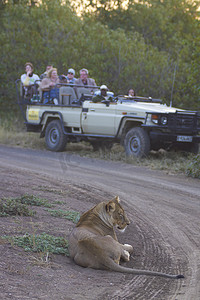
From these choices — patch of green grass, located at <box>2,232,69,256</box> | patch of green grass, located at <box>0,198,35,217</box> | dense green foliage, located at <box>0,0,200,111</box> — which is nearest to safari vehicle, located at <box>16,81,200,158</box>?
dense green foliage, located at <box>0,0,200,111</box>

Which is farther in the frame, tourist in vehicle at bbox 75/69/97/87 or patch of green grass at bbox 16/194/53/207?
tourist in vehicle at bbox 75/69/97/87

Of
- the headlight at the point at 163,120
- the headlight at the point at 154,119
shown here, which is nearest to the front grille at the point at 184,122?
the headlight at the point at 163,120

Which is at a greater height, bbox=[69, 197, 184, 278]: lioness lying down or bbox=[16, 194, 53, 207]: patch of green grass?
bbox=[69, 197, 184, 278]: lioness lying down

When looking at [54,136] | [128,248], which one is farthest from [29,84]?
[128,248]

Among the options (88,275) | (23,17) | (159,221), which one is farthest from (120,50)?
(88,275)

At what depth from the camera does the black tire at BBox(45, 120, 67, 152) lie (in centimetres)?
1525

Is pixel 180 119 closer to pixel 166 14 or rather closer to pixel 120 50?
pixel 120 50

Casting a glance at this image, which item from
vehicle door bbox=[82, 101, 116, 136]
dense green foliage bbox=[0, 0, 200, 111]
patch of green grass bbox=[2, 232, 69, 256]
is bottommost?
patch of green grass bbox=[2, 232, 69, 256]

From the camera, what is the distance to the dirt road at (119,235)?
427 cm

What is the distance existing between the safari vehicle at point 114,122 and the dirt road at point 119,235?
114cm

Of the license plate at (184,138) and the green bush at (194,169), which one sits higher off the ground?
the license plate at (184,138)

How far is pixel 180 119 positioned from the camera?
1272cm

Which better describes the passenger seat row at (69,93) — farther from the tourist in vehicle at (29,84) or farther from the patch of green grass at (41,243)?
the patch of green grass at (41,243)

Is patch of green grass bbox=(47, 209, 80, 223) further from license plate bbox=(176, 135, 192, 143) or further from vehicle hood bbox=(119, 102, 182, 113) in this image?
vehicle hood bbox=(119, 102, 182, 113)
